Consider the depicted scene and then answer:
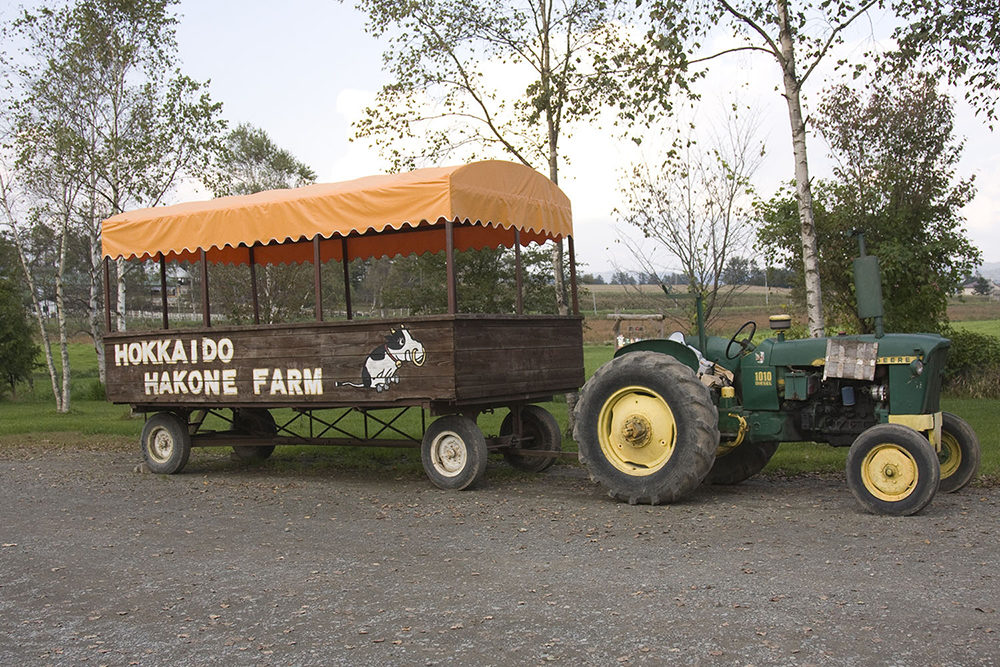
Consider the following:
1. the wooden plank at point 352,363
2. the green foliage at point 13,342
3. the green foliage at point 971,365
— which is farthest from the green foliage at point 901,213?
the green foliage at point 13,342

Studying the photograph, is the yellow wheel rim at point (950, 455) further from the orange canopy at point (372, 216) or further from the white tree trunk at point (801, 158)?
the orange canopy at point (372, 216)

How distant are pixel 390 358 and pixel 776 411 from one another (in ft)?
12.4

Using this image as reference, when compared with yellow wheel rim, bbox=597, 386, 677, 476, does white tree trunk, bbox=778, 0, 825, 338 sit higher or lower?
higher

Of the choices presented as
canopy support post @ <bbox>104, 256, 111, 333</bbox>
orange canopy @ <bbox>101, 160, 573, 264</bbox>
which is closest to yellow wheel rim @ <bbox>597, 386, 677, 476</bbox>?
orange canopy @ <bbox>101, 160, 573, 264</bbox>

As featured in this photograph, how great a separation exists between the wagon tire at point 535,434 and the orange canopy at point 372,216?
212 cm

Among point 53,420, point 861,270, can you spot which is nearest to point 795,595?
point 861,270

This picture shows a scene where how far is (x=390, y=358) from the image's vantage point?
9.87 m

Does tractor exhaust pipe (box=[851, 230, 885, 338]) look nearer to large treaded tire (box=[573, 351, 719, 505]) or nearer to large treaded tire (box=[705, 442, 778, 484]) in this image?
large treaded tire (box=[573, 351, 719, 505])

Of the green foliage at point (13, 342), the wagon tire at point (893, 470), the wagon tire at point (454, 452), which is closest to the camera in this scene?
the wagon tire at point (893, 470)

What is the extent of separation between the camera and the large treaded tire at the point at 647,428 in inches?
324

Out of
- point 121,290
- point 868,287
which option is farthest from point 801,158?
point 121,290

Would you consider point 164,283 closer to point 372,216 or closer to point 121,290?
point 372,216

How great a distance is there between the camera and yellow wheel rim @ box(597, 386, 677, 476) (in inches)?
338

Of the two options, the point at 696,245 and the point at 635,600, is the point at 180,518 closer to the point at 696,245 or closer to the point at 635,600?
the point at 635,600
